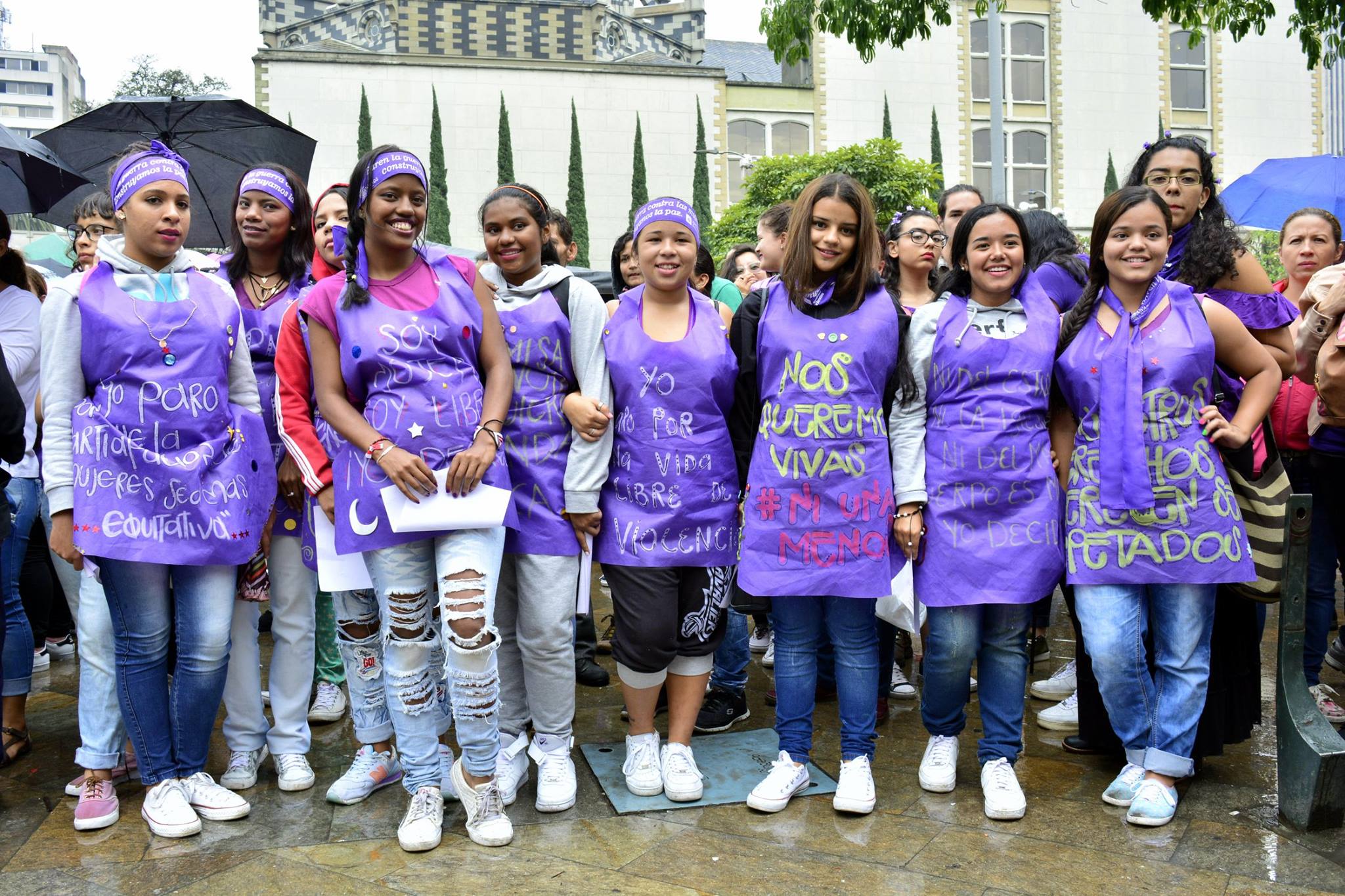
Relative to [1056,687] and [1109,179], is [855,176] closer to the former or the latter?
[1109,179]

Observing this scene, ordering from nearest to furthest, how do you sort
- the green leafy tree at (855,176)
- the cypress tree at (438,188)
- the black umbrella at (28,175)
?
1. the black umbrella at (28,175)
2. the green leafy tree at (855,176)
3. the cypress tree at (438,188)

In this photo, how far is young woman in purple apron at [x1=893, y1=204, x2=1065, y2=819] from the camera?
12.3 ft

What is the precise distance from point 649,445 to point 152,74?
56.4 m

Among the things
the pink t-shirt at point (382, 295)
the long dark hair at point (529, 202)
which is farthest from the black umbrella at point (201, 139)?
the pink t-shirt at point (382, 295)

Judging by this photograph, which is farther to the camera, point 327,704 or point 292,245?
point 327,704

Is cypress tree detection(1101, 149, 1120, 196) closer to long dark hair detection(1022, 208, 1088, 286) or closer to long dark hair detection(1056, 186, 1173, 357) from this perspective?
long dark hair detection(1022, 208, 1088, 286)

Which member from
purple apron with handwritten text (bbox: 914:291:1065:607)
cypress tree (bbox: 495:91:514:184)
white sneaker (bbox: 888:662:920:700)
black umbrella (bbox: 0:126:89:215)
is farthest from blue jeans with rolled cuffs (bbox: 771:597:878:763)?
cypress tree (bbox: 495:91:514:184)

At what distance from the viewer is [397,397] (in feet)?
11.6

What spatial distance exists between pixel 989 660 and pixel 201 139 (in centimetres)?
451

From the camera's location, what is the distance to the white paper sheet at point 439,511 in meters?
3.46

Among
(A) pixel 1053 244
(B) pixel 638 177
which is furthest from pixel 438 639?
(B) pixel 638 177

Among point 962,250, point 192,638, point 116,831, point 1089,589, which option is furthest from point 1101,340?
point 116,831

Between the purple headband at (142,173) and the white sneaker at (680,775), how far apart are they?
2.42 m

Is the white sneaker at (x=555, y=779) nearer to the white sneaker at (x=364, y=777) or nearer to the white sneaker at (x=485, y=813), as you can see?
the white sneaker at (x=485, y=813)
